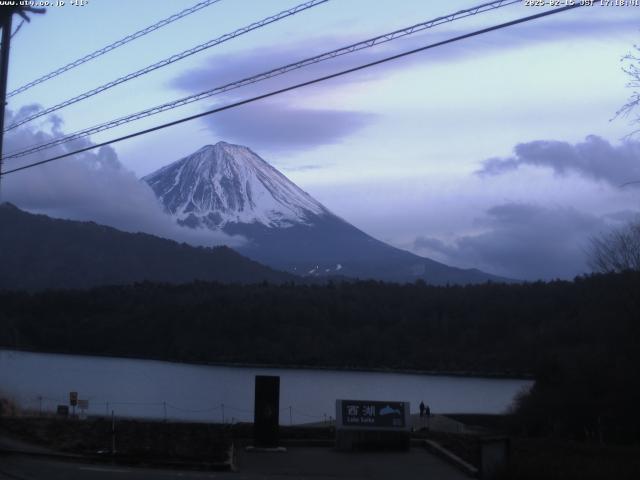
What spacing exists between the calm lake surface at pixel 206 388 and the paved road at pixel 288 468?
28.6m

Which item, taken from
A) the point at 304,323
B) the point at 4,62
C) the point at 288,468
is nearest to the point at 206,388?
the point at 304,323

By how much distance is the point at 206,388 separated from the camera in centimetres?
8469

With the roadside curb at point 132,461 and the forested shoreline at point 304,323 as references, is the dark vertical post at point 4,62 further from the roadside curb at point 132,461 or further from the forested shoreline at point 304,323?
the forested shoreline at point 304,323

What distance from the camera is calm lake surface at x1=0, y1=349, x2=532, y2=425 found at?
62.1 meters

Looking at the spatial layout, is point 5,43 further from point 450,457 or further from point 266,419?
point 450,457

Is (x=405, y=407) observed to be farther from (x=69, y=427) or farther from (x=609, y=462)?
(x=69, y=427)

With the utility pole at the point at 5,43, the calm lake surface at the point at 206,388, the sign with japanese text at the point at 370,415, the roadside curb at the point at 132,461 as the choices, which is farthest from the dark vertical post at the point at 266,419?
the calm lake surface at the point at 206,388

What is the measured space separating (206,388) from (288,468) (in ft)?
217

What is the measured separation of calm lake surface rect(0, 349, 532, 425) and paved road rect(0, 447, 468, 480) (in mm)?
28576

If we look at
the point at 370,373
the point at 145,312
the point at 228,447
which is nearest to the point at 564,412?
the point at 228,447

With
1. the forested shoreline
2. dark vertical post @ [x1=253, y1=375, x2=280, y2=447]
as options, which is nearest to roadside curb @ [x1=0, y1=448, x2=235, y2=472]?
dark vertical post @ [x1=253, y1=375, x2=280, y2=447]

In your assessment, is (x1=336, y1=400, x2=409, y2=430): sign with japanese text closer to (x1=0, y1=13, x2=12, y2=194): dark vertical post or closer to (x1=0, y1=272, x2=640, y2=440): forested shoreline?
(x1=0, y1=13, x2=12, y2=194): dark vertical post

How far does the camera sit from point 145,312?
141 meters

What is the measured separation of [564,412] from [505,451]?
2669cm
